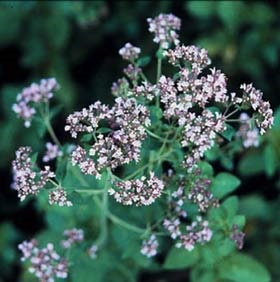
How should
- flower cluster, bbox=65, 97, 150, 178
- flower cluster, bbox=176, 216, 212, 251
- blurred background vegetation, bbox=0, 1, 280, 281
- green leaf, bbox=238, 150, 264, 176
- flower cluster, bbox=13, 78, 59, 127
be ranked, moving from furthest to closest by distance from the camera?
blurred background vegetation, bbox=0, 1, 280, 281 → green leaf, bbox=238, 150, 264, 176 → flower cluster, bbox=13, 78, 59, 127 → flower cluster, bbox=176, 216, 212, 251 → flower cluster, bbox=65, 97, 150, 178

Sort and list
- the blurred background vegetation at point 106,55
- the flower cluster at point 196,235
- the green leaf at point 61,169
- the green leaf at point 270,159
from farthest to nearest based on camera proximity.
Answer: the blurred background vegetation at point 106,55, the green leaf at point 270,159, the flower cluster at point 196,235, the green leaf at point 61,169

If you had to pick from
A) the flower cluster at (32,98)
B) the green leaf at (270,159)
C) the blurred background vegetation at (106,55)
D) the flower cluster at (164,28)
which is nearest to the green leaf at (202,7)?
the blurred background vegetation at (106,55)

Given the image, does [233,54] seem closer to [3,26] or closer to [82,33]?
[82,33]

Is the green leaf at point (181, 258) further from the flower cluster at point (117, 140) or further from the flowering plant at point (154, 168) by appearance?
the flower cluster at point (117, 140)

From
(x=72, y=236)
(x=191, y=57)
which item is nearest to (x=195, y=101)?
(x=191, y=57)

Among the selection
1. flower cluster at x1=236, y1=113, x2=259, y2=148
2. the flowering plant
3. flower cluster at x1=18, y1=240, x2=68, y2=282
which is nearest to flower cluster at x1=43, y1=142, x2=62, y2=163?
the flowering plant

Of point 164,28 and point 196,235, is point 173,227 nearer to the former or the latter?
point 196,235

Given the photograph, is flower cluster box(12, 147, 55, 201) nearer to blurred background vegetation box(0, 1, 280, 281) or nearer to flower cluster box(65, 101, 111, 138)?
flower cluster box(65, 101, 111, 138)
